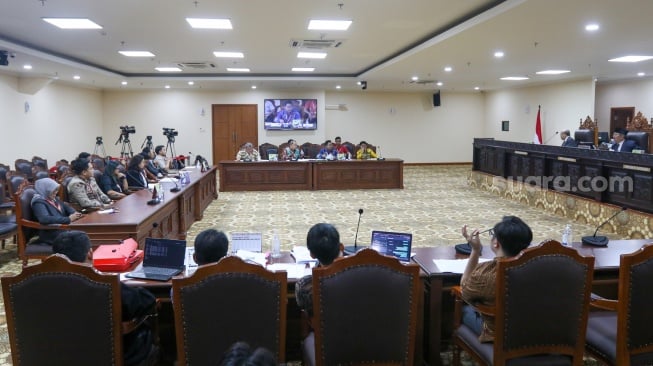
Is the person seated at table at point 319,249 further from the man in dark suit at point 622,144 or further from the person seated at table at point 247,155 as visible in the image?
the person seated at table at point 247,155

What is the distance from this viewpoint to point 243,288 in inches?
80.9

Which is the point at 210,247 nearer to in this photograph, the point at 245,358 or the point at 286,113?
the point at 245,358

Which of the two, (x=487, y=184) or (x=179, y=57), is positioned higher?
(x=179, y=57)

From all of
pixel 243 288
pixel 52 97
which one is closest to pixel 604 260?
pixel 243 288

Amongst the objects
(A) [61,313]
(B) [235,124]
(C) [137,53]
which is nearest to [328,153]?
(C) [137,53]

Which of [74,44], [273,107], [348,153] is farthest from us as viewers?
[273,107]

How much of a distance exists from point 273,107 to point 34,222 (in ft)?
38.4

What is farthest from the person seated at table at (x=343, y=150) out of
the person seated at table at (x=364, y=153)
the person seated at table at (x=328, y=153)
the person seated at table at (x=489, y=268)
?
the person seated at table at (x=489, y=268)

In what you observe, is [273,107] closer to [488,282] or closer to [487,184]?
[487,184]

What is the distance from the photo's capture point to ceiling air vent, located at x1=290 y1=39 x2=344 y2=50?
8.14 m

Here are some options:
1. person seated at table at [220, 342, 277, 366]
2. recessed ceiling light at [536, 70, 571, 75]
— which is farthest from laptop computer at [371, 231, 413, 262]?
recessed ceiling light at [536, 70, 571, 75]

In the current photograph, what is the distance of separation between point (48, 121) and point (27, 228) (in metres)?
8.94

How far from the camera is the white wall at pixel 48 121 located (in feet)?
35.1

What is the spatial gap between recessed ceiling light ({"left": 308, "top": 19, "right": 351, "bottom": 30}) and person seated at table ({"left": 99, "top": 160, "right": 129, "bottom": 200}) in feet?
11.8
